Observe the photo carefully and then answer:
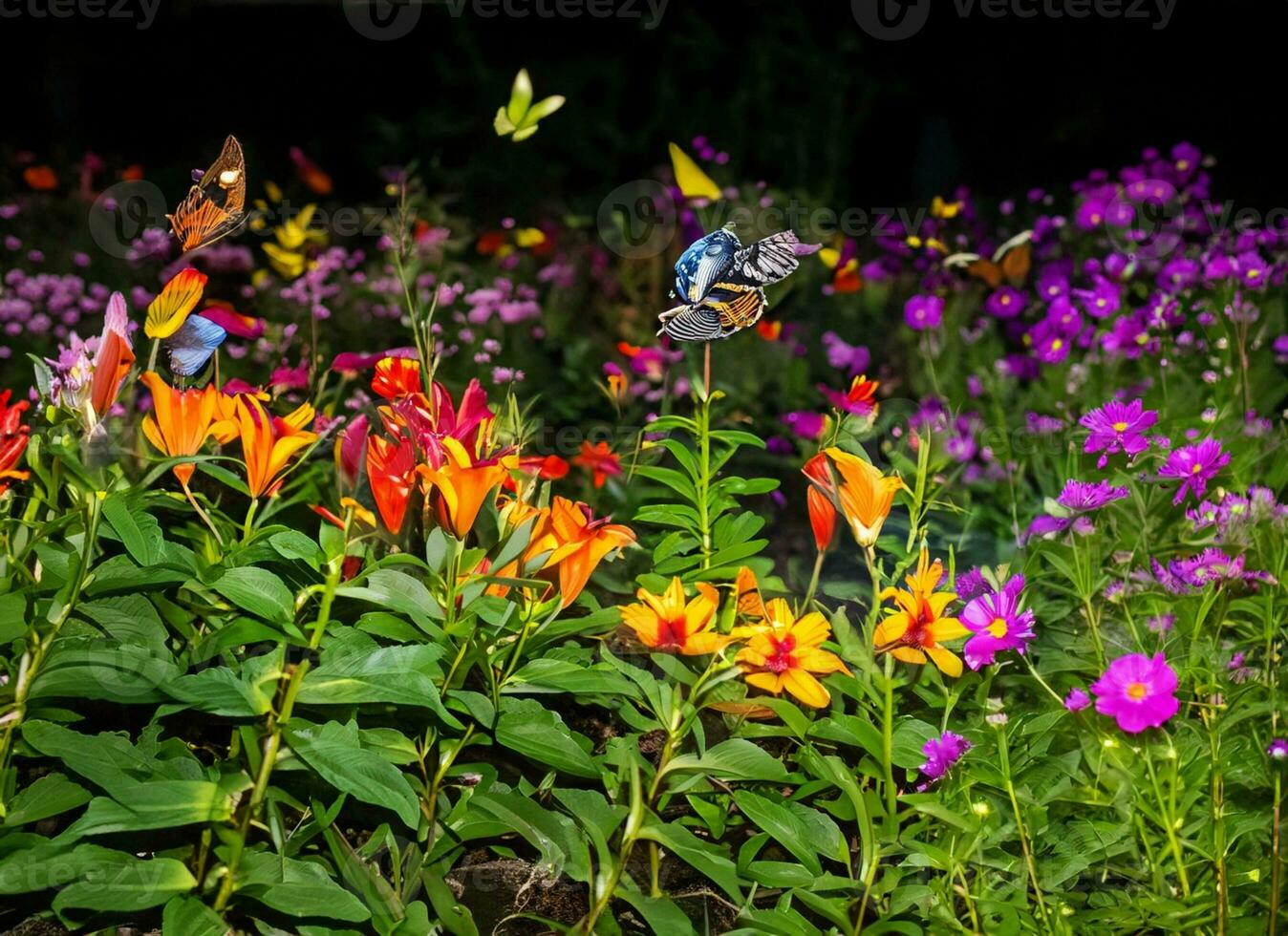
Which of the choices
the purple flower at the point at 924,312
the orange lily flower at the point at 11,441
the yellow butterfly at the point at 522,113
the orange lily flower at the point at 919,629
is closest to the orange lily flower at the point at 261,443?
the orange lily flower at the point at 11,441

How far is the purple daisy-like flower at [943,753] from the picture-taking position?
137 centimetres

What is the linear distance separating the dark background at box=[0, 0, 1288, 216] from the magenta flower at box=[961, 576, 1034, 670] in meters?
3.77

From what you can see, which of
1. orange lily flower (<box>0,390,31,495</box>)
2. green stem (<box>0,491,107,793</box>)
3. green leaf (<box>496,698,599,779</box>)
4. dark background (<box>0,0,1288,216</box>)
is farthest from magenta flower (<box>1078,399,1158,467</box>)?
dark background (<box>0,0,1288,216</box>)

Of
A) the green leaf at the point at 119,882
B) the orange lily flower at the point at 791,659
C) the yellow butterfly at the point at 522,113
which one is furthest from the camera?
the yellow butterfly at the point at 522,113

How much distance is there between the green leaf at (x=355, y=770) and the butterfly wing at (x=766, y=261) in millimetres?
680

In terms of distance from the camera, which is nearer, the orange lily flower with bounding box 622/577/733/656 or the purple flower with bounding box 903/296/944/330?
the orange lily flower with bounding box 622/577/733/656

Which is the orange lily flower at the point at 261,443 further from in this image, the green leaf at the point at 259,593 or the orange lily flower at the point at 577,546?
the orange lily flower at the point at 577,546

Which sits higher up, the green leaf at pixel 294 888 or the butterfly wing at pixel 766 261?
the butterfly wing at pixel 766 261

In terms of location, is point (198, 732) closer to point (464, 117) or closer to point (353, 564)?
point (353, 564)

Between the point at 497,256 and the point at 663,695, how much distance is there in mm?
3311

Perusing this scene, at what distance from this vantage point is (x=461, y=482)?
1312 mm

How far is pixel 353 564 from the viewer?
1480 mm

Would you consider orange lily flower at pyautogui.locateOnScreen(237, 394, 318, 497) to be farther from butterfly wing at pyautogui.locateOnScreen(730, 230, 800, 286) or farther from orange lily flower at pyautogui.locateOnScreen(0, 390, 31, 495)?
butterfly wing at pyautogui.locateOnScreen(730, 230, 800, 286)

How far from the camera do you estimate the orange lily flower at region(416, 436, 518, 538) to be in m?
1.31
